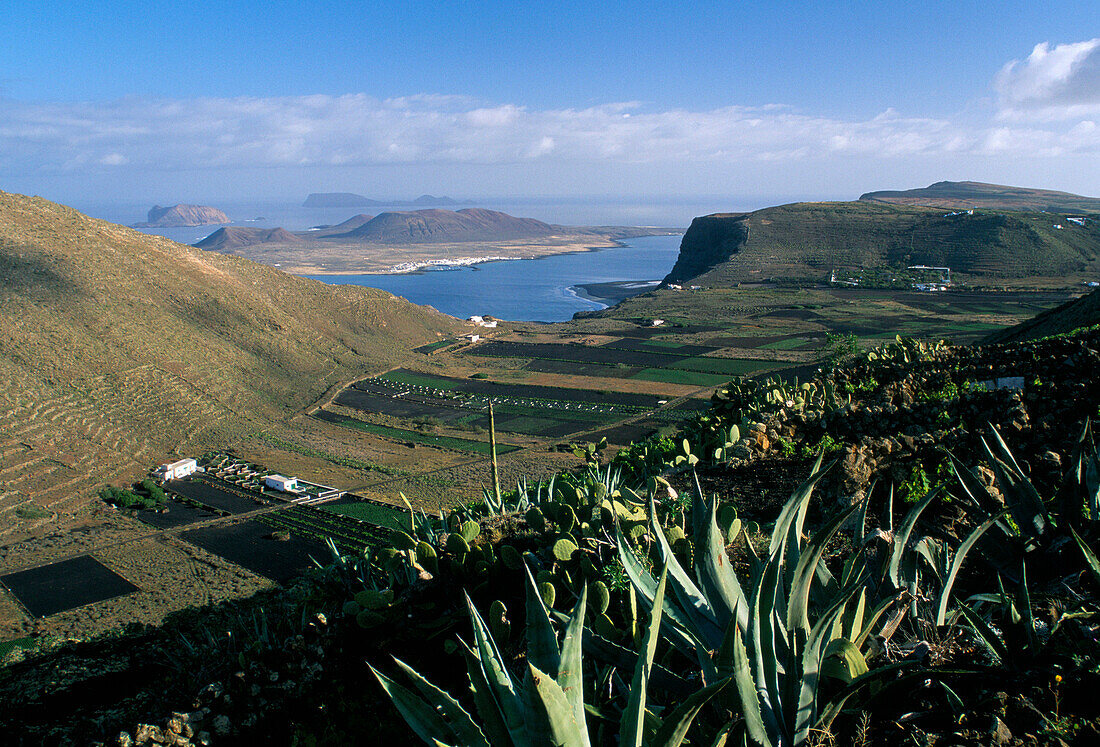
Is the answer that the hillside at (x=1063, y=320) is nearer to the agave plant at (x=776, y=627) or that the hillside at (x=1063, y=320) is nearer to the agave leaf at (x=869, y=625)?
the agave leaf at (x=869, y=625)

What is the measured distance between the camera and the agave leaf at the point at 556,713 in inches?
97.4

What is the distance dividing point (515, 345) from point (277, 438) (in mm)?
30817

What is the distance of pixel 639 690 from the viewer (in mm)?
2521

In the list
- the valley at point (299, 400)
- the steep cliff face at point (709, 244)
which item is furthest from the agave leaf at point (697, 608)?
the steep cliff face at point (709, 244)

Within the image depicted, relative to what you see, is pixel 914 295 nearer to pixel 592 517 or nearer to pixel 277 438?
pixel 277 438

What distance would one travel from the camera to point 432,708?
3.08 meters

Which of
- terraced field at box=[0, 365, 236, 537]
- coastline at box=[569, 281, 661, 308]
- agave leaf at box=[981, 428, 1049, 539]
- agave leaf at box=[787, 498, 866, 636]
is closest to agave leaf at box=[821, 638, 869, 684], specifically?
agave leaf at box=[787, 498, 866, 636]

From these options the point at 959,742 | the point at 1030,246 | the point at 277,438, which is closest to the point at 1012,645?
the point at 959,742

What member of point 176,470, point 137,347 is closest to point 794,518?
point 176,470

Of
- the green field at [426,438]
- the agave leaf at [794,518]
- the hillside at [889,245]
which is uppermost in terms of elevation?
the hillside at [889,245]

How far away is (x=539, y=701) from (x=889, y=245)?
11600cm

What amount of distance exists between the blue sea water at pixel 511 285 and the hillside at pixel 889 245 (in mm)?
24223

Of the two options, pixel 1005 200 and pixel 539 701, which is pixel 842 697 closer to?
pixel 539 701

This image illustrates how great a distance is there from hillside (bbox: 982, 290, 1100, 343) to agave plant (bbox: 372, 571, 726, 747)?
A: 25.8 m
